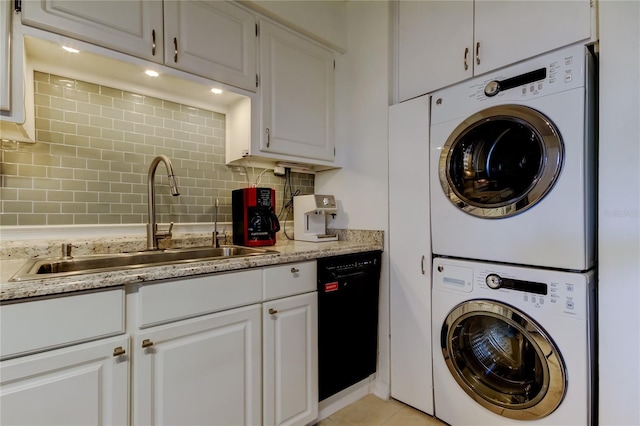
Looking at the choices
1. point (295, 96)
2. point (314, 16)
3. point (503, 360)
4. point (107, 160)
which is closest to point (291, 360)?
point (503, 360)

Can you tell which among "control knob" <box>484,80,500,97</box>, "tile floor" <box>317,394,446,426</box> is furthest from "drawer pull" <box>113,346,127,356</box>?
"control knob" <box>484,80,500,97</box>

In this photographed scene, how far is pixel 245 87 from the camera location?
165 cm

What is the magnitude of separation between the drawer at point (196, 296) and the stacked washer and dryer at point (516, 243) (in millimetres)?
988

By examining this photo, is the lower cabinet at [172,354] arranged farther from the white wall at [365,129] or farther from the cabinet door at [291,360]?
the white wall at [365,129]

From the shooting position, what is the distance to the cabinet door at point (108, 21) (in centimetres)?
112

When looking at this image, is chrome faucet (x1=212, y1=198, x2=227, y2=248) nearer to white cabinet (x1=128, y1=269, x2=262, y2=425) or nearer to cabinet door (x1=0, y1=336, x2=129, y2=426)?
white cabinet (x1=128, y1=269, x2=262, y2=425)

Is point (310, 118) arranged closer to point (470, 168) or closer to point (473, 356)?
point (470, 168)

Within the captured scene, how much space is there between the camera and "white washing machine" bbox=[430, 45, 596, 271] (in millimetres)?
1174

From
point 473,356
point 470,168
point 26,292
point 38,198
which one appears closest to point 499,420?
point 473,356

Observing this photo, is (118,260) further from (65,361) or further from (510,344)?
(510,344)

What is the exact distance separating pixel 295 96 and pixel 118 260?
1.35 meters

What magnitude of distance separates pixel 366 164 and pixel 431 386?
1.35 m

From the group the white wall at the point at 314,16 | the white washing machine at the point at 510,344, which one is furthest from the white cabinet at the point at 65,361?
the white wall at the point at 314,16

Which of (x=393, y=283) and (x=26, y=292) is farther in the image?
(x=393, y=283)
